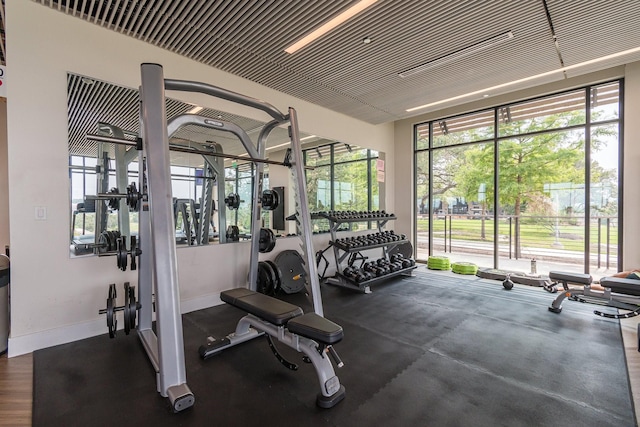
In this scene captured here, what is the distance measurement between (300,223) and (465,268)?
393cm

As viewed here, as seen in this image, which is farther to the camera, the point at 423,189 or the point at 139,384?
the point at 423,189

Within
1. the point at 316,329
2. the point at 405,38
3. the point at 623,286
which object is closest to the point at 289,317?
the point at 316,329

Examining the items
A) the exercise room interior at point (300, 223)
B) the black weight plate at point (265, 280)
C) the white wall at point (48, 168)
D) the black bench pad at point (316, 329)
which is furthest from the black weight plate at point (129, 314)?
the black weight plate at point (265, 280)

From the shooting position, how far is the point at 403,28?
118 inches

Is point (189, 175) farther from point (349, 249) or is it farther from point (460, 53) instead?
point (460, 53)

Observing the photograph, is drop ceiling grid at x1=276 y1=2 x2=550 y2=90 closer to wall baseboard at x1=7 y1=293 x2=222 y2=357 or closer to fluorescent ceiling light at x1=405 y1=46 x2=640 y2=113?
fluorescent ceiling light at x1=405 y1=46 x2=640 y2=113

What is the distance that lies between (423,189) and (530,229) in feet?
6.67

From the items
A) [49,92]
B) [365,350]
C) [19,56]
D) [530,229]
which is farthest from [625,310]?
[19,56]

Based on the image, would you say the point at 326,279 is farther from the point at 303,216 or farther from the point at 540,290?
the point at 540,290

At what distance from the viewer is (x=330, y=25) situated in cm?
295

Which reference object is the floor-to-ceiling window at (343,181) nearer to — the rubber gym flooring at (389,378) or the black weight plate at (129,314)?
the rubber gym flooring at (389,378)

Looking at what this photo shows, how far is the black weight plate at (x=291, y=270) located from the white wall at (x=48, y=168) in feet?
5.81

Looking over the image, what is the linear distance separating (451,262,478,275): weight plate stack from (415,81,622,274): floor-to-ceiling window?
1.33 ft

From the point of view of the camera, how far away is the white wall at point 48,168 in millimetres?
2484
